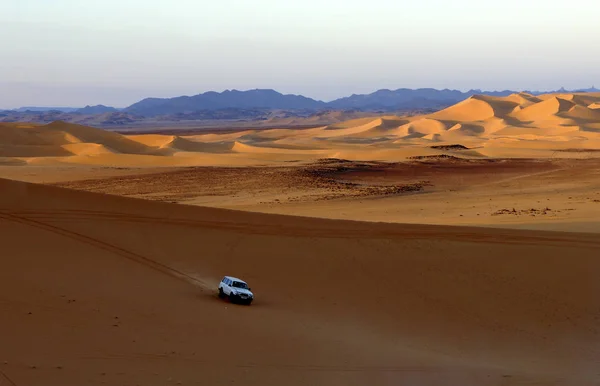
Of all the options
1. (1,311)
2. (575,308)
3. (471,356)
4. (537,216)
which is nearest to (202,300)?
(1,311)

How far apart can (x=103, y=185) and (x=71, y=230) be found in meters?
23.0

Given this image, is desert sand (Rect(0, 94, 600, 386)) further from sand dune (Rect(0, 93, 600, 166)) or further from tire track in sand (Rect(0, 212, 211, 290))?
sand dune (Rect(0, 93, 600, 166))

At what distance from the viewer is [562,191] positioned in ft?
119

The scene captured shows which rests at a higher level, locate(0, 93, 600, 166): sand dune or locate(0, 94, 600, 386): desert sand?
locate(0, 94, 600, 386): desert sand

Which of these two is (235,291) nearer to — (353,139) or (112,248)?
(112,248)

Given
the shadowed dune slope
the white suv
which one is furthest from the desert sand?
the white suv

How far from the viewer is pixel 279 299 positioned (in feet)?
45.6

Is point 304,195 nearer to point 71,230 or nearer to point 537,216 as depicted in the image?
point 537,216

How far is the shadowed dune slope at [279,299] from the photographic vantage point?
9672mm

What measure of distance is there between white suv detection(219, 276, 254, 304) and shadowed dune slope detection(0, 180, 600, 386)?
0.67 feet

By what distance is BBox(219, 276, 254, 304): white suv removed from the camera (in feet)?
42.5

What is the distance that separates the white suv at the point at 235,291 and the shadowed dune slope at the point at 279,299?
0.67 feet

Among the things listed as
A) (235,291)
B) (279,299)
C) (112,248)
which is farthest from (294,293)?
(112,248)

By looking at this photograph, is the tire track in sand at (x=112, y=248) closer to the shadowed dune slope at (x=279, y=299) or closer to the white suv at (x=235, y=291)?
the shadowed dune slope at (x=279, y=299)
